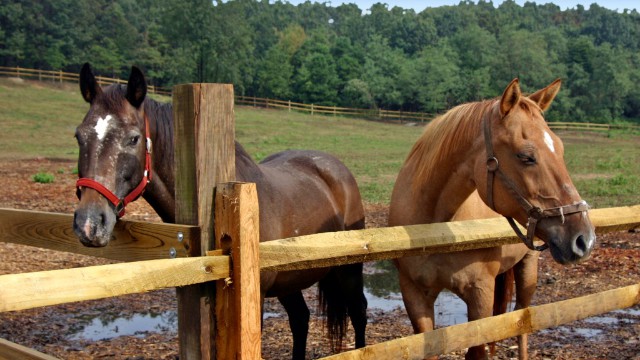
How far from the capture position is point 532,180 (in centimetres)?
312

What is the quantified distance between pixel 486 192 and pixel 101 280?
212 cm

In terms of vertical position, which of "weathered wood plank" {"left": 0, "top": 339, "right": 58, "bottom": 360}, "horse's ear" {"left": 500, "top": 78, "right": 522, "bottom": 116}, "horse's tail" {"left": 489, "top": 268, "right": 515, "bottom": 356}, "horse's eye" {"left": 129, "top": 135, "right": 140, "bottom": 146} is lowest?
"horse's tail" {"left": 489, "top": 268, "right": 515, "bottom": 356}

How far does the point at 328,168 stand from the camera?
547 centimetres

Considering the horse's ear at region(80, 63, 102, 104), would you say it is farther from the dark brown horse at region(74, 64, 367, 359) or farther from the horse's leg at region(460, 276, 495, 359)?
the horse's leg at region(460, 276, 495, 359)

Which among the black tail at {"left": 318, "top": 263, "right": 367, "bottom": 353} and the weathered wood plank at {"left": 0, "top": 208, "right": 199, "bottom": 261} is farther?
the black tail at {"left": 318, "top": 263, "right": 367, "bottom": 353}

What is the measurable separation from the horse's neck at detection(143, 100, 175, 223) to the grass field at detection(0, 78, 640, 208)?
10288 millimetres

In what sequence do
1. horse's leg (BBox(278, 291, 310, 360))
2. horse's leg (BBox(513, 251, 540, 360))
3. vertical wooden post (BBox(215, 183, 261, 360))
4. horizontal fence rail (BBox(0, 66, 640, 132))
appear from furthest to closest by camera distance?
horizontal fence rail (BBox(0, 66, 640, 132)) < horse's leg (BBox(278, 291, 310, 360)) < horse's leg (BBox(513, 251, 540, 360)) < vertical wooden post (BBox(215, 183, 261, 360))

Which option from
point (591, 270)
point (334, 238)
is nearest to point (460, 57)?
point (591, 270)

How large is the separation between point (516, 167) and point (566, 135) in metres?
44.4

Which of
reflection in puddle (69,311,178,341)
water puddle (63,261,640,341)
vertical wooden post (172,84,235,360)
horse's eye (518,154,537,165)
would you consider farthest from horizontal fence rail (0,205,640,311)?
reflection in puddle (69,311,178,341)

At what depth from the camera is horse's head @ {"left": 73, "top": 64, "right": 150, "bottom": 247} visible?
9.41 feet

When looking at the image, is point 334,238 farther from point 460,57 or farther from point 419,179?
point 460,57

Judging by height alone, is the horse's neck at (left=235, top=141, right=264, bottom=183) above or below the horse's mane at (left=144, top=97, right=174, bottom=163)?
below

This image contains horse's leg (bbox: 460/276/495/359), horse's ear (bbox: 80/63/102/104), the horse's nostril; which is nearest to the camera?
the horse's nostril
